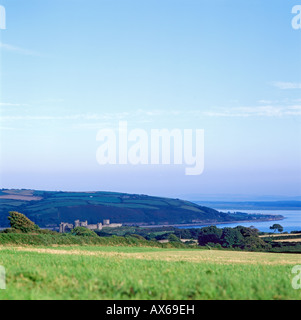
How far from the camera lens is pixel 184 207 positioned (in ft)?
624

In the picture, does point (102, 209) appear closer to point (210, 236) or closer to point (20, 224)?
point (210, 236)

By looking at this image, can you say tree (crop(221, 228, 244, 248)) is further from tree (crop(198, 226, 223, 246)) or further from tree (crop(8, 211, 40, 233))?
tree (crop(8, 211, 40, 233))

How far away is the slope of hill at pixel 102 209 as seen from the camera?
168125mm

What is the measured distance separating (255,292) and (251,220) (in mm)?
183095

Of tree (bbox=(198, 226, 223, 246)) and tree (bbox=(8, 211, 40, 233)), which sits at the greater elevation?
tree (bbox=(8, 211, 40, 233))

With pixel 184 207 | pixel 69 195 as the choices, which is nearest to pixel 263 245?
pixel 184 207

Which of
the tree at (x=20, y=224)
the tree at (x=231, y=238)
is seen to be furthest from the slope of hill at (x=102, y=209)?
the tree at (x=20, y=224)

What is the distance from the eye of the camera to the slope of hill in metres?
168

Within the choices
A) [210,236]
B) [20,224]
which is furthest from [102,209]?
[20,224]

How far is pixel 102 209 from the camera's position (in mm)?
174875

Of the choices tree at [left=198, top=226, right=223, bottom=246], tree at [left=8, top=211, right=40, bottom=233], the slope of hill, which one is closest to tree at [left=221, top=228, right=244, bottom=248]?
tree at [left=198, top=226, right=223, bottom=246]

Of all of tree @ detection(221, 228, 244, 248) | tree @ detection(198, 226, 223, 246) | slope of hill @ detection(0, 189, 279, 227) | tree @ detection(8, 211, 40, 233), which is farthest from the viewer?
slope of hill @ detection(0, 189, 279, 227)

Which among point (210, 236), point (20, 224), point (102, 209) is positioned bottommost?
point (210, 236)
